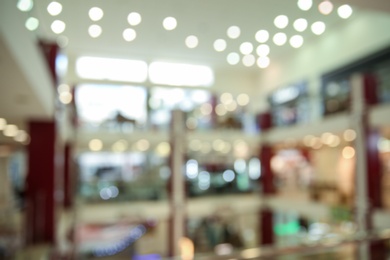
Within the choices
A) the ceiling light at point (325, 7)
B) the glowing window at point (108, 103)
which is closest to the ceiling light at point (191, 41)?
the ceiling light at point (325, 7)

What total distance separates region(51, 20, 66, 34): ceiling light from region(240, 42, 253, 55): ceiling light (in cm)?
151

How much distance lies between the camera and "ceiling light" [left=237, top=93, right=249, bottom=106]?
1456cm

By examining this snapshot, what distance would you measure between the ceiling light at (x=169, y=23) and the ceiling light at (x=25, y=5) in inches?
42.3

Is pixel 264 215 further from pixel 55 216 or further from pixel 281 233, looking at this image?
pixel 55 216

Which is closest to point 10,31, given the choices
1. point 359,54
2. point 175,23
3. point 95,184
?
point 175,23

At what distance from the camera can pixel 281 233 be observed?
Result: 41.7 feet

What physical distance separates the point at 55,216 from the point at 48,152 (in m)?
1.22

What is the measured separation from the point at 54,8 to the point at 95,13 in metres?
0.26

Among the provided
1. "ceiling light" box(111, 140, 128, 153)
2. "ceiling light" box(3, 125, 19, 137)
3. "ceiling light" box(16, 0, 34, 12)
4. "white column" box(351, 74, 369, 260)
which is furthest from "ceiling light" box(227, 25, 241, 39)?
"ceiling light" box(111, 140, 128, 153)

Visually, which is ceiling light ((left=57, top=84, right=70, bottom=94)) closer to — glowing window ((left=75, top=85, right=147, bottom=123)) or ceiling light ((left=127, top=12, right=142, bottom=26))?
glowing window ((left=75, top=85, right=147, bottom=123))

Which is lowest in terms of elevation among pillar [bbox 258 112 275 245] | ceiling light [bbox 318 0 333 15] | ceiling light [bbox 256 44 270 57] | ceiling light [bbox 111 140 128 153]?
pillar [bbox 258 112 275 245]

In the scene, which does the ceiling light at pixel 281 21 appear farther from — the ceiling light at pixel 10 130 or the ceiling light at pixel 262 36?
the ceiling light at pixel 10 130

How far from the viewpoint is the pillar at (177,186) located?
11.0 meters

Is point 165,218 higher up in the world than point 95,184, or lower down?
lower down
